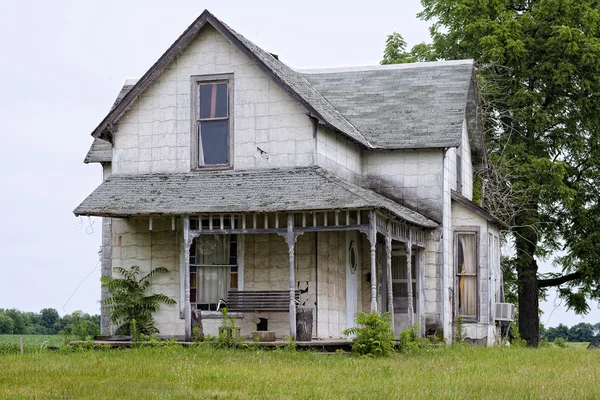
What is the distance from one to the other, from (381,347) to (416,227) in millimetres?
5412

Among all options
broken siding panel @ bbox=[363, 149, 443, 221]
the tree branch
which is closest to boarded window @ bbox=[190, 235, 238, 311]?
broken siding panel @ bbox=[363, 149, 443, 221]

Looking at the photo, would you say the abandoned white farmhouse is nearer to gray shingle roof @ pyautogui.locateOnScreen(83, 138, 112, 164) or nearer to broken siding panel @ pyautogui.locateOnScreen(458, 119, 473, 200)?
broken siding panel @ pyautogui.locateOnScreen(458, 119, 473, 200)

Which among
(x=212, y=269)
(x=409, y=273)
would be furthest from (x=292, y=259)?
(x=409, y=273)

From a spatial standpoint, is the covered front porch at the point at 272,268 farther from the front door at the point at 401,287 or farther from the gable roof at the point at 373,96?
the gable roof at the point at 373,96

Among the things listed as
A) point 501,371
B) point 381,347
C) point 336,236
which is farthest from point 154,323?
point 501,371

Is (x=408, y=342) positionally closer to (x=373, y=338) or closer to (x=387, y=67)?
(x=373, y=338)

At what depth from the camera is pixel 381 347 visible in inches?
881

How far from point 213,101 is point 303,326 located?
606 cm

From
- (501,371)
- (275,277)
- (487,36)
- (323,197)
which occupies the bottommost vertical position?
(501,371)

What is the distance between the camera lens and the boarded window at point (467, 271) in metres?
29.2

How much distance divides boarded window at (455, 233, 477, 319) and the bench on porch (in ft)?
18.1

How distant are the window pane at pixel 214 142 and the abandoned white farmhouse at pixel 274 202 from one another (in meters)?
0.03

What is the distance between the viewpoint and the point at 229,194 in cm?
2522

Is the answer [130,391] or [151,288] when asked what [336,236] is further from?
[130,391]
